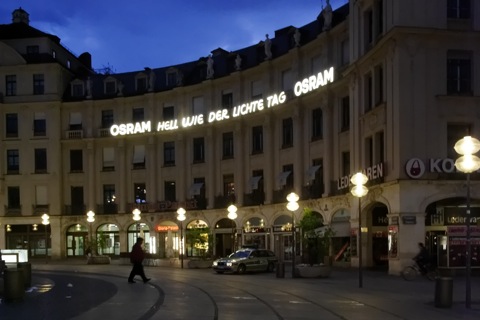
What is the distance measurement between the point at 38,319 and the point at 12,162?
2082 inches

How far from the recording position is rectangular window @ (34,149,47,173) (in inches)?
2539

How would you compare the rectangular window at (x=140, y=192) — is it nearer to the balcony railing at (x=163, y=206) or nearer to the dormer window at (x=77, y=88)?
the balcony railing at (x=163, y=206)

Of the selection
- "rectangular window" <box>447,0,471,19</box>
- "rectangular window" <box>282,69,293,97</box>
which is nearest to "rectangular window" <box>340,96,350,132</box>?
"rectangular window" <box>282,69,293,97</box>

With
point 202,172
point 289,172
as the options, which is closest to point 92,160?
point 202,172

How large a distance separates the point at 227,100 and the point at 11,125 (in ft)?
74.2

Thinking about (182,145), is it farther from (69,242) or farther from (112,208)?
(69,242)

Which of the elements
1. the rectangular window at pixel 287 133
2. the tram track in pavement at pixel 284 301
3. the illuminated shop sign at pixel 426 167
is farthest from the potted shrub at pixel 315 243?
the rectangular window at pixel 287 133

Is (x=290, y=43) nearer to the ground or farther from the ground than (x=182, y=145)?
farther from the ground

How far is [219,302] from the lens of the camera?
1930cm

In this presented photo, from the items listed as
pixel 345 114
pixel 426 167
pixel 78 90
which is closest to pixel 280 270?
pixel 426 167

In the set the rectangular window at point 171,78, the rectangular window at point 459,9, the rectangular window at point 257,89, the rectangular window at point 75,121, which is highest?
the rectangular window at point 171,78

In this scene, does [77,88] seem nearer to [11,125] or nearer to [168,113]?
[11,125]

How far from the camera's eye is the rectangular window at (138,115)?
63.3 meters

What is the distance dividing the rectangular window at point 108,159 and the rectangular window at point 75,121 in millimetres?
3500
